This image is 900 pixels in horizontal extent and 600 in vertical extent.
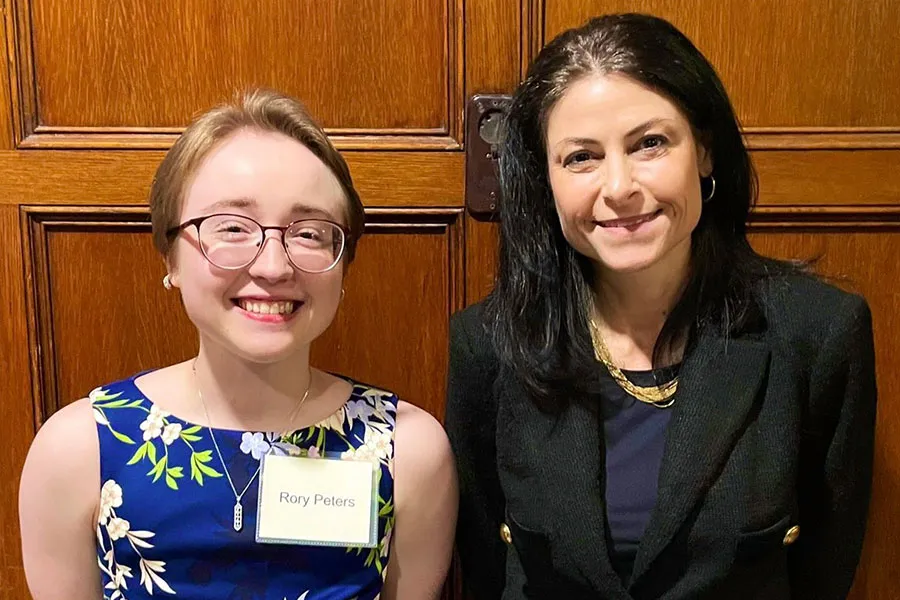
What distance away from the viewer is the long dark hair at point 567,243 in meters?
1.10

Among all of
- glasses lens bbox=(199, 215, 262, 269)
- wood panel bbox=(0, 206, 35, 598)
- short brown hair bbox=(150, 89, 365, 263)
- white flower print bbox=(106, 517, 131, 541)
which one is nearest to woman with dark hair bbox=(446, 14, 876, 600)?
short brown hair bbox=(150, 89, 365, 263)

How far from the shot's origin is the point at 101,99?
1393mm

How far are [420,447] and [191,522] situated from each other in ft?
1.06

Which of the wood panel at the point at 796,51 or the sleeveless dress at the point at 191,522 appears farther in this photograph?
the wood panel at the point at 796,51

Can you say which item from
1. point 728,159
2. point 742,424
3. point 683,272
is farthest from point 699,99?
point 742,424

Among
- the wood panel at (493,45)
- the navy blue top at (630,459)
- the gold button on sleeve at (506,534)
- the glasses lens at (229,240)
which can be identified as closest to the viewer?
the glasses lens at (229,240)

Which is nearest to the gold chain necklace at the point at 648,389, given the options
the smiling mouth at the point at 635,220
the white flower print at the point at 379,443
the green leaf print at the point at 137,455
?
the smiling mouth at the point at 635,220

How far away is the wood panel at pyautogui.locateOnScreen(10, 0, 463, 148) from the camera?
1.37 m

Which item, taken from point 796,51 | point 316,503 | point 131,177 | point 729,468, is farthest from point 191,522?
point 796,51

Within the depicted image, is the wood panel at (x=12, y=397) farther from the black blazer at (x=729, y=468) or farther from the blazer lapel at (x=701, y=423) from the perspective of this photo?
the blazer lapel at (x=701, y=423)

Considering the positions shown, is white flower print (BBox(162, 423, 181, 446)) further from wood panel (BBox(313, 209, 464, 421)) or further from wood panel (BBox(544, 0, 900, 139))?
wood panel (BBox(544, 0, 900, 139))

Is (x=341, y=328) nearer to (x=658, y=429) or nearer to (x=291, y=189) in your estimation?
(x=291, y=189)

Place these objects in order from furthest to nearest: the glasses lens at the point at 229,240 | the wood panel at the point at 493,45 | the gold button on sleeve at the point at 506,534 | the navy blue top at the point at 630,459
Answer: the wood panel at the point at 493,45, the gold button on sleeve at the point at 506,534, the navy blue top at the point at 630,459, the glasses lens at the point at 229,240

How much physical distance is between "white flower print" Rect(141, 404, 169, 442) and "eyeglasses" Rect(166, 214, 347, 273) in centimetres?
25
